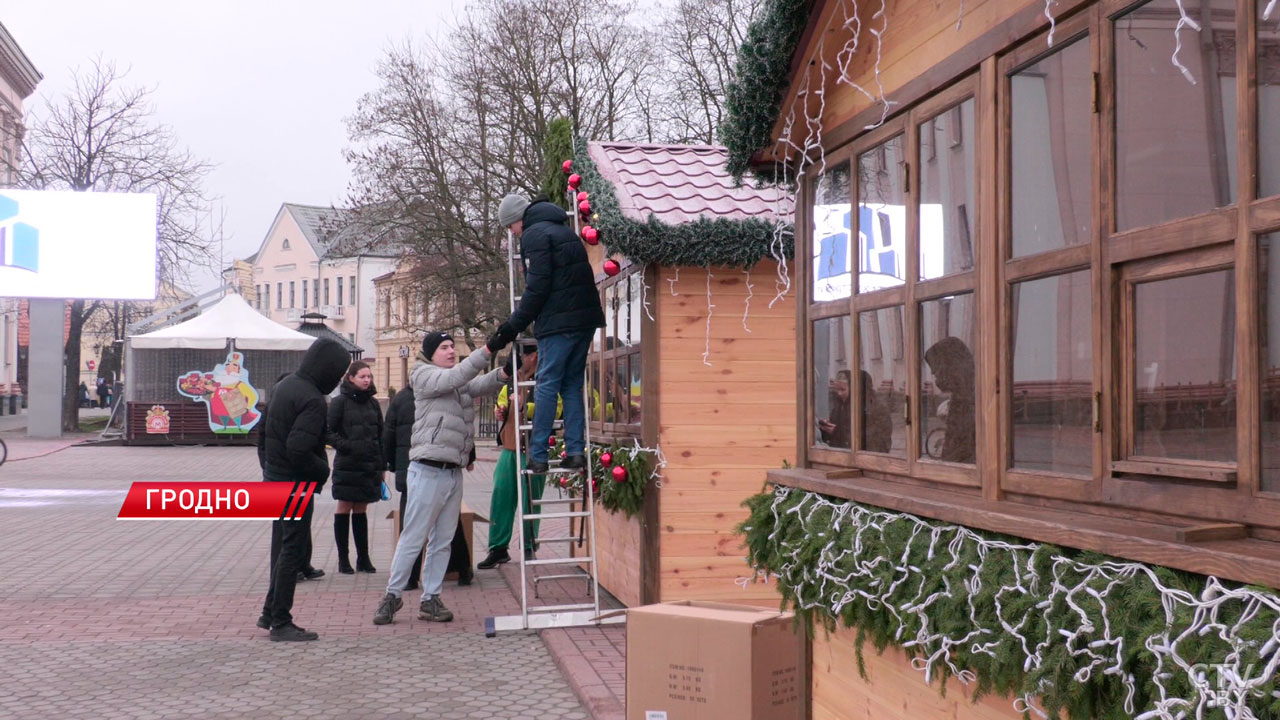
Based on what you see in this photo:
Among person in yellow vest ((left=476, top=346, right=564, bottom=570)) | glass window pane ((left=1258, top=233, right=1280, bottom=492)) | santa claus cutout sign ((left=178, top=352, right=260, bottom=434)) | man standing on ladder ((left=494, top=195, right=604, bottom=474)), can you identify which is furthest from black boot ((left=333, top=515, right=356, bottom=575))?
santa claus cutout sign ((left=178, top=352, right=260, bottom=434))

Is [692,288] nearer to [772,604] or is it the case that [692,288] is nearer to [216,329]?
[772,604]

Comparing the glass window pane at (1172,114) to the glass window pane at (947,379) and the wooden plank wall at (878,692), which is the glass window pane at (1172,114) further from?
the wooden plank wall at (878,692)

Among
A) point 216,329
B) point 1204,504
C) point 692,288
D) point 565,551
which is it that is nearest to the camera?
point 1204,504

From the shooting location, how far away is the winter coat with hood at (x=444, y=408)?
27.3 ft

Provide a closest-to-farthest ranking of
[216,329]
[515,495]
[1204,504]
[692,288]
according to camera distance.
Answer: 1. [1204,504]
2. [692,288]
3. [515,495]
4. [216,329]

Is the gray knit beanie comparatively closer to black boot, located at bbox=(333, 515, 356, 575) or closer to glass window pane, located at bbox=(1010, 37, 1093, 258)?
black boot, located at bbox=(333, 515, 356, 575)

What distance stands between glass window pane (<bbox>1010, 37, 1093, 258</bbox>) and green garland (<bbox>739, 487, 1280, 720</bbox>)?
2.75ft

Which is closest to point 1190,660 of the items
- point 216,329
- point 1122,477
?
point 1122,477

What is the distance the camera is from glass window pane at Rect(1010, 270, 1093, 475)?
10.4 ft

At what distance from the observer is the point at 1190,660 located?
7.89ft

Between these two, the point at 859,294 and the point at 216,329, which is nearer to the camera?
the point at 859,294

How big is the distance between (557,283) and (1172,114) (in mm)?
5189

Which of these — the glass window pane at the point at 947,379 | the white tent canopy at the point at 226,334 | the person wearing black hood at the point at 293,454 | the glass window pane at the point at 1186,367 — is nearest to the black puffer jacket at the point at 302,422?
the person wearing black hood at the point at 293,454

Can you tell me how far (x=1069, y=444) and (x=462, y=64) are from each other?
30.2 metres
